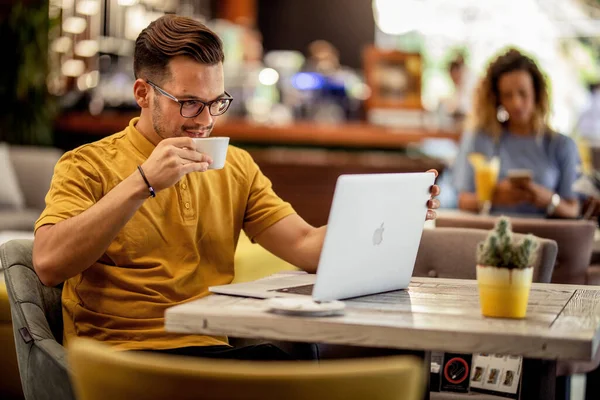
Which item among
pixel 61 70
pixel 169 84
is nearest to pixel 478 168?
pixel 169 84

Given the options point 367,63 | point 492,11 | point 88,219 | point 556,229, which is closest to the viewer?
point 88,219

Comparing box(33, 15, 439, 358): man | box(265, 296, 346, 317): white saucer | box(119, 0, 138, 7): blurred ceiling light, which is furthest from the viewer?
box(119, 0, 138, 7): blurred ceiling light

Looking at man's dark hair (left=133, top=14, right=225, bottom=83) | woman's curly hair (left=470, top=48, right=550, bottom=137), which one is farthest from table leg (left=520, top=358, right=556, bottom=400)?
woman's curly hair (left=470, top=48, right=550, bottom=137)

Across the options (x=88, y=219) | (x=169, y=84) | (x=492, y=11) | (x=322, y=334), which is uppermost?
(x=492, y=11)

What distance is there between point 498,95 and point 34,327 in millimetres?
2788

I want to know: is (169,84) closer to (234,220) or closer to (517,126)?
(234,220)

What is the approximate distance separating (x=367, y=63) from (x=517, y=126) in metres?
4.71

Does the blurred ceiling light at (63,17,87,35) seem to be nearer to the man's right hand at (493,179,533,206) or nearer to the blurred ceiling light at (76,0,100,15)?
the blurred ceiling light at (76,0,100,15)

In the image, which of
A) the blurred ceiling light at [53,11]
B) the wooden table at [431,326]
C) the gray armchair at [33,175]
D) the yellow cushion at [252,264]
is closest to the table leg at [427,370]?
the wooden table at [431,326]

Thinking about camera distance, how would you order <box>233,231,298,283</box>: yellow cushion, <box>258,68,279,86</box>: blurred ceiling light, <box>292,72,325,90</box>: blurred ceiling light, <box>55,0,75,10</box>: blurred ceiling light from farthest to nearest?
<box>258,68,279,86</box>: blurred ceiling light
<box>292,72,325,90</box>: blurred ceiling light
<box>55,0,75,10</box>: blurred ceiling light
<box>233,231,298,283</box>: yellow cushion

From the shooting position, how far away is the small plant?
71.6 inches

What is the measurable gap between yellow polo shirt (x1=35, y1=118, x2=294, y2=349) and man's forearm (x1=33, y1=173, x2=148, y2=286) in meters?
0.06

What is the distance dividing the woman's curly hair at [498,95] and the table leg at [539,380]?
248cm

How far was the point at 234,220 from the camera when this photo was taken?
8.31 ft
